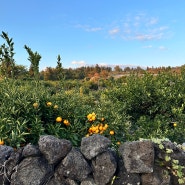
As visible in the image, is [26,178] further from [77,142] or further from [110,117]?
[110,117]

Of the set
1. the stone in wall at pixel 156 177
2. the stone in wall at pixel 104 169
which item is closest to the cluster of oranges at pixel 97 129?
the stone in wall at pixel 104 169

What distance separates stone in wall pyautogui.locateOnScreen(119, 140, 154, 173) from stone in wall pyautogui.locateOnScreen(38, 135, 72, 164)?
2.11 ft

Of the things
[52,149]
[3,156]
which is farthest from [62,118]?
[3,156]

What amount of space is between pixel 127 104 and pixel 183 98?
116cm

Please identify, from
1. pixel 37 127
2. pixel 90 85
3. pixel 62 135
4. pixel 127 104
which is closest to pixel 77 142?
pixel 62 135

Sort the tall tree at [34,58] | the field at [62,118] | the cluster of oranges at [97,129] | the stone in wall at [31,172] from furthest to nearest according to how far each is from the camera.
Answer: the tall tree at [34,58]
the cluster of oranges at [97,129]
the field at [62,118]
the stone in wall at [31,172]

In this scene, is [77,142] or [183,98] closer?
[77,142]

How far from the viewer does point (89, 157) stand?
2666mm

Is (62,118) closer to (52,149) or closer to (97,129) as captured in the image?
(97,129)

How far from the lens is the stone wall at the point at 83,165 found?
8.54ft

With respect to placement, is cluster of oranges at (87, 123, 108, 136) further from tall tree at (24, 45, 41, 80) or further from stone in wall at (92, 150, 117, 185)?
tall tree at (24, 45, 41, 80)

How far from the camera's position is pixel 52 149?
260 centimetres

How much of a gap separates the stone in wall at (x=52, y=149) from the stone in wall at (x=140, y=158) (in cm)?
64

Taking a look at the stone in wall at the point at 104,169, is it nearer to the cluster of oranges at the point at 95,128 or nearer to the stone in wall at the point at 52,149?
the stone in wall at the point at 52,149
